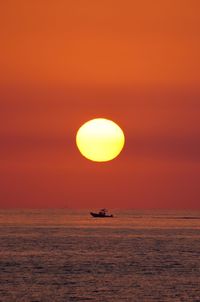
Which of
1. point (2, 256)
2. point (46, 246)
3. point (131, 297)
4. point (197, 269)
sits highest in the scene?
point (46, 246)

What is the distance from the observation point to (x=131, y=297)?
90.7 m

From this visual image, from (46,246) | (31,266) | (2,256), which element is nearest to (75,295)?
(31,266)

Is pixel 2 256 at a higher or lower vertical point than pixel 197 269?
higher

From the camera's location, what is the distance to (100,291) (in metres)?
95.0

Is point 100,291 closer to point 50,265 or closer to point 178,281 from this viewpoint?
point 178,281

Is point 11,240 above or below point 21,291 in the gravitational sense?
above

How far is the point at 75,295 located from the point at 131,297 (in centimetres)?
580

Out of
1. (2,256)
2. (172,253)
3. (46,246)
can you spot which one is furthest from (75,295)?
(46,246)

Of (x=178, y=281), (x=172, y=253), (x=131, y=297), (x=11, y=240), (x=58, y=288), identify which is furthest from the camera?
(x=11, y=240)

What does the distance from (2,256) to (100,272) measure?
102 feet

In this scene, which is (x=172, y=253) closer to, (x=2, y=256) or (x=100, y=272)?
(x=2, y=256)

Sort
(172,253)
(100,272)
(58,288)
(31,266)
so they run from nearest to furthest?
(58,288), (100,272), (31,266), (172,253)

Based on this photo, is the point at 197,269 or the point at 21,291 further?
the point at 197,269

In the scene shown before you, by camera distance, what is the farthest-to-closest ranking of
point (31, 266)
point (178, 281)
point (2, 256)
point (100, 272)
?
point (2, 256) < point (31, 266) < point (100, 272) < point (178, 281)
